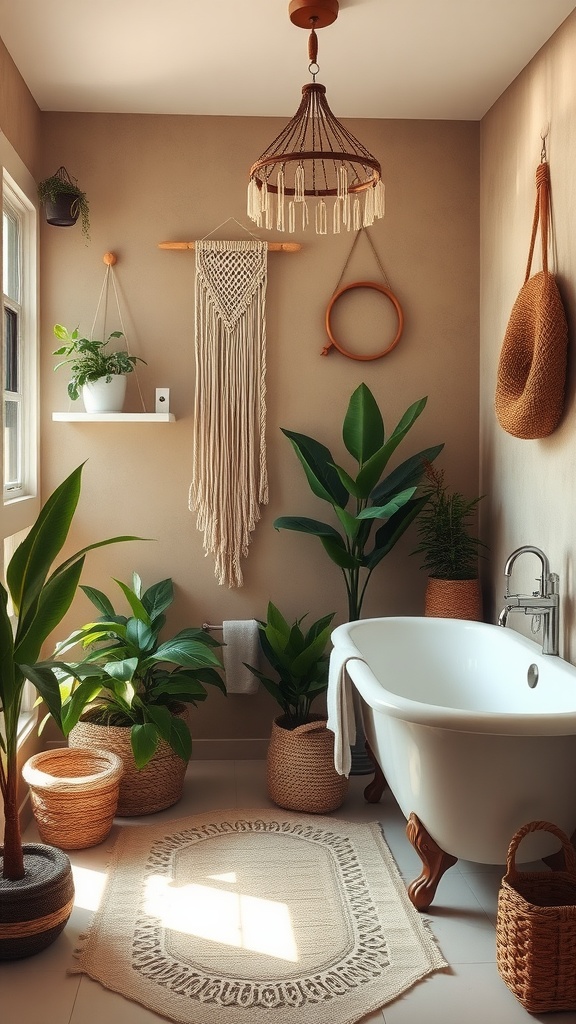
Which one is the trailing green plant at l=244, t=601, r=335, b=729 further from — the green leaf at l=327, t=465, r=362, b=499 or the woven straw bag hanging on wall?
the woven straw bag hanging on wall

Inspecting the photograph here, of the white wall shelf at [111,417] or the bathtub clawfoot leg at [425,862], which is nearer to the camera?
the bathtub clawfoot leg at [425,862]

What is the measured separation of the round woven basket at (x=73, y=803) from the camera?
308 centimetres

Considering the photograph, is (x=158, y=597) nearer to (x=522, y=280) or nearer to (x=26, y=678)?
(x=26, y=678)

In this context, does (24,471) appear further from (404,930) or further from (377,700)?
(404,930)

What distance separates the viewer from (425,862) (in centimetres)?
273

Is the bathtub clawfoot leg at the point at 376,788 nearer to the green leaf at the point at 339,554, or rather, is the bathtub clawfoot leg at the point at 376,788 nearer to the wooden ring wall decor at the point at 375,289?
the green leaf at the point at 339,554

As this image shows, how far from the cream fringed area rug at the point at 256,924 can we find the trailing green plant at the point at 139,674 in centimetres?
37

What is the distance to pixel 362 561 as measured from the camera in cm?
372

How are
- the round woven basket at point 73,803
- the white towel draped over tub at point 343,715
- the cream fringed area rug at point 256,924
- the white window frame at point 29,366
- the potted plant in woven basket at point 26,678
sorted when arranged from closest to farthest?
the cream fringed area rug at point 256,924, the potted plant in woven basket at point 26,678, the white towel draped over tub at point 343,715, the round woven basket at point 73,803, the white window frame at point 29,366

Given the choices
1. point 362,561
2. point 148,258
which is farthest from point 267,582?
point 148,258

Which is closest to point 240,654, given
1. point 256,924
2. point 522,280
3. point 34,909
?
point 256,924

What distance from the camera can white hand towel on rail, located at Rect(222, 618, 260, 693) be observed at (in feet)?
12.7

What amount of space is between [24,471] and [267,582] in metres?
1.12

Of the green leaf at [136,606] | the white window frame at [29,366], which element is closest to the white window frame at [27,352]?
the white window frame at [29,366]
